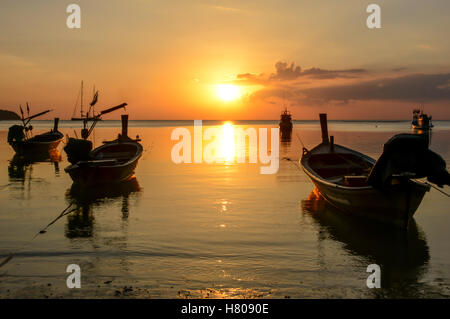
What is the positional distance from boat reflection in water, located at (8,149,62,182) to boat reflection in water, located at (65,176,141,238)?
631 centimetres

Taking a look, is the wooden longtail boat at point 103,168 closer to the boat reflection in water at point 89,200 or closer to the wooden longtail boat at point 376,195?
the boat reflection in water at point 89,200

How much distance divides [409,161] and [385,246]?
269 centimetres

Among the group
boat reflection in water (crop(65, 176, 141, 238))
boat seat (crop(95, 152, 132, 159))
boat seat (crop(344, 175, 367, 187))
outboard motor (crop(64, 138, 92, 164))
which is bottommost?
boat reflection in water (crop(65, 176, 141, 238))

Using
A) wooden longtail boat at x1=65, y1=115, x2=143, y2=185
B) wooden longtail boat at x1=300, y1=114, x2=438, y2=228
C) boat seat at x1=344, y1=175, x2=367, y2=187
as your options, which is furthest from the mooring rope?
boat seat at x1=344, y1=175, x2=367, y2=187

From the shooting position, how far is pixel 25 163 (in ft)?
109

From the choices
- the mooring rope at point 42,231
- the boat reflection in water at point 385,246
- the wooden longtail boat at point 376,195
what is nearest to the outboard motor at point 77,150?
the mooring rope at point 42,231

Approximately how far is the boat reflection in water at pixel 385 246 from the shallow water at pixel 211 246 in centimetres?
3

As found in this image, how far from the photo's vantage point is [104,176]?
21469 millimetres

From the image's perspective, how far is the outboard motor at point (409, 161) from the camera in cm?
1201

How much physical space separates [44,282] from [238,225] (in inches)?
278

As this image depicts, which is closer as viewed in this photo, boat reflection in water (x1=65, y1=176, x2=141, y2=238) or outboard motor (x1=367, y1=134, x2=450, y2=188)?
outboard motor (x1=367, y1=134, x2=450, y2=188)

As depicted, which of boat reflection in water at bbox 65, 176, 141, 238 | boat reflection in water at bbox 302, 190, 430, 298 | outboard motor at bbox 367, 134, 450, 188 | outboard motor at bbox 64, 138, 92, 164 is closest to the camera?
boat reflection in water at bbox 302, 190, 430, 298

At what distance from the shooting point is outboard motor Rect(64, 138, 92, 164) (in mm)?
20078

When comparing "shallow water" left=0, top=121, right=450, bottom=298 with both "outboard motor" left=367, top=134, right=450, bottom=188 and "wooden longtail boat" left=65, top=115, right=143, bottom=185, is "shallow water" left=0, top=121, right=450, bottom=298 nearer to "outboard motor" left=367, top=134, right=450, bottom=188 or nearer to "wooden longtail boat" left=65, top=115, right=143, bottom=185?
"wooden longtail boat" left=65, top=115, right=143, bottom=185
